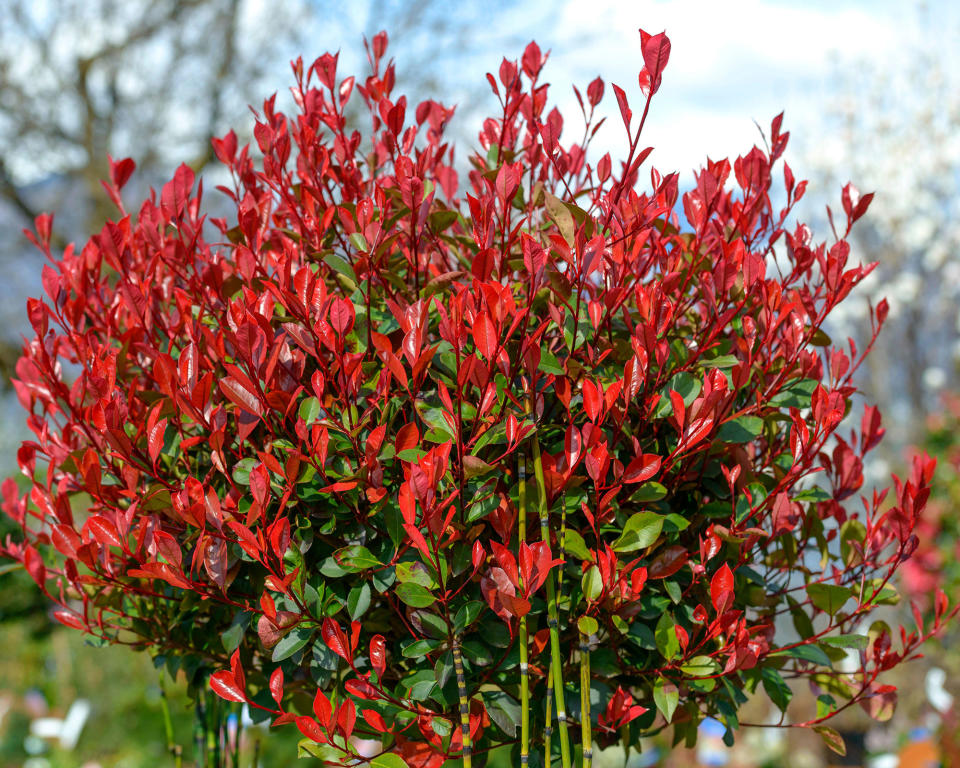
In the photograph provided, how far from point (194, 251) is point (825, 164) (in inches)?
453

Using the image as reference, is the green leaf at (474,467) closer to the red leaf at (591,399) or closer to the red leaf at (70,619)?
the red leaf at (591,399)

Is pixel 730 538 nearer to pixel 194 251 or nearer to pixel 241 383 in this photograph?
pixel 241 383

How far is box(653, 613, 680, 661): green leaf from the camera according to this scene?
1219mm

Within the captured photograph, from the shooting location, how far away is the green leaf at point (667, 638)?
48.0 inches

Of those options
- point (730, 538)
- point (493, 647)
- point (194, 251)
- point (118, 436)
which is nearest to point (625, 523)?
point (730, 538)

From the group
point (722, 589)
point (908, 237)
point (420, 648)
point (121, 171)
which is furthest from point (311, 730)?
point (908, 237)

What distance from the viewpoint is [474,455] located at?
46.3 inches

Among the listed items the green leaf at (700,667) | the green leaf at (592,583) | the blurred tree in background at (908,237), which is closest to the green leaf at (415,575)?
the green leaf at (592,583)

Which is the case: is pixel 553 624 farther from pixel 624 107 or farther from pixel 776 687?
pixel 624 107

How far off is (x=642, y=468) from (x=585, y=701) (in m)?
0.36

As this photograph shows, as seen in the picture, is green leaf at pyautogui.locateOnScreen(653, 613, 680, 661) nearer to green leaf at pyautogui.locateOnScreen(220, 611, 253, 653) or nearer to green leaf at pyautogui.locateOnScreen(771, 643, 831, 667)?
green leaf at pyautogui.locateOnScreen(771, 643, 831, 667)

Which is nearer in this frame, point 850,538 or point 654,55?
point 654,55

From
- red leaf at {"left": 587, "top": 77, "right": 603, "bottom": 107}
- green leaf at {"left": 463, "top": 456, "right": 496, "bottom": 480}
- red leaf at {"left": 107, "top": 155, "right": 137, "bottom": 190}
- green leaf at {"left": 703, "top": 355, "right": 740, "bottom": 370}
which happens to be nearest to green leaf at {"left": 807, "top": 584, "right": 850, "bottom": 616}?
green leaf at {"left": 703, "top": 355, "right": 740, "bottom": 370}

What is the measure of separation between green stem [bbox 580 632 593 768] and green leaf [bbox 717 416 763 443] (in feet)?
1.27
